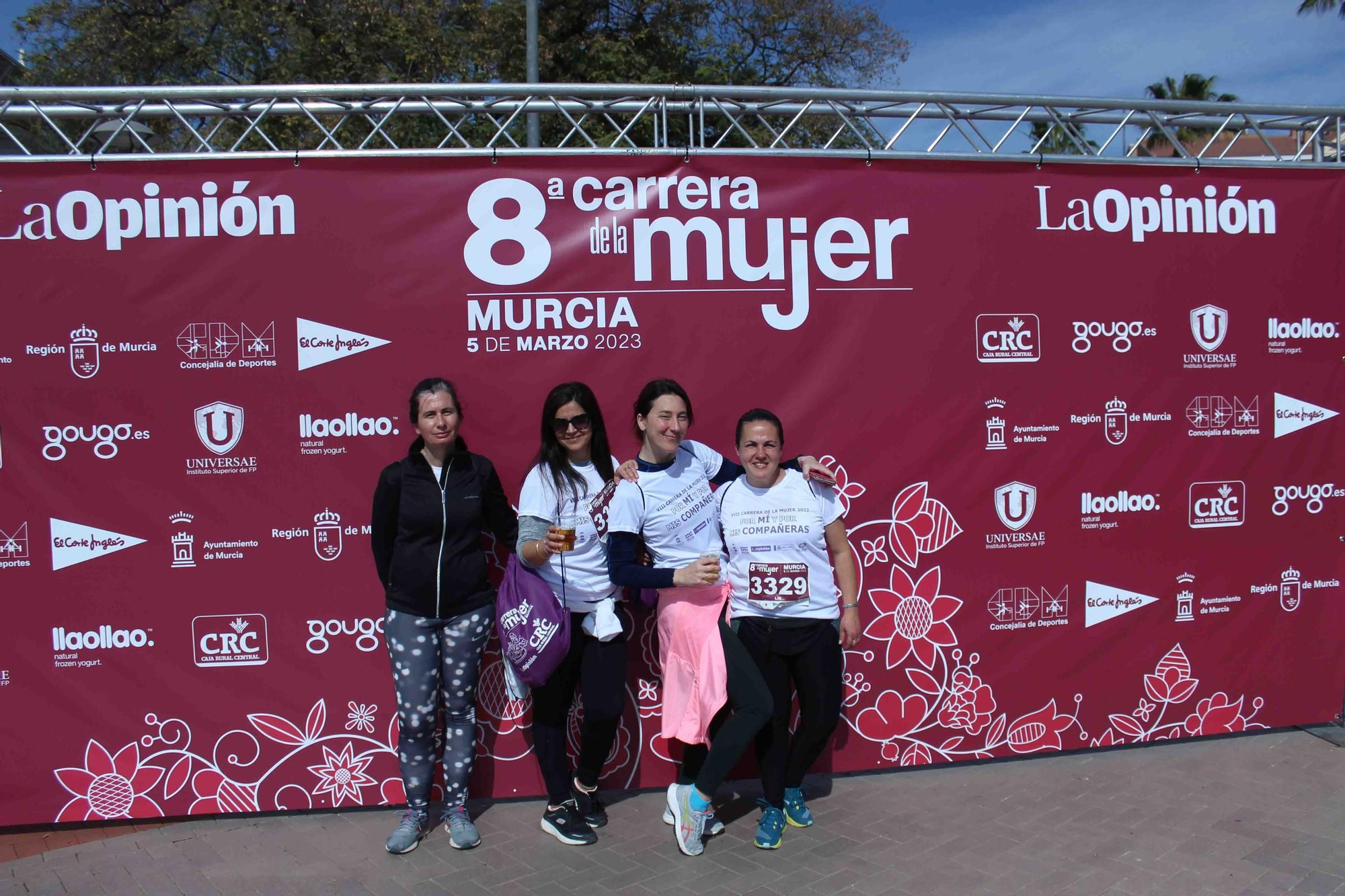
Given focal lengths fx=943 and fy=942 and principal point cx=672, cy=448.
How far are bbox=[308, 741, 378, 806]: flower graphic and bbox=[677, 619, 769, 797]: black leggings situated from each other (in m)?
1.57

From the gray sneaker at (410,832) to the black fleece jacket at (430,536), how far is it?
0.85 m

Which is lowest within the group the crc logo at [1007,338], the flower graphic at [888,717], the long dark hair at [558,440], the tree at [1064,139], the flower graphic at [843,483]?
the flower graphic at [888,717]

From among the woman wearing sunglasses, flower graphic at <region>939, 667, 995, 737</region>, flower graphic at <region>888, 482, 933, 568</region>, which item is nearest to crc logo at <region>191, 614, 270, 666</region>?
the woman wearing sunglasses

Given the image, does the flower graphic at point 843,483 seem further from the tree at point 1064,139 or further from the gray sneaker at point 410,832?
the gray sneaker at point 410,832

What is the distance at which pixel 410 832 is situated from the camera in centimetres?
378

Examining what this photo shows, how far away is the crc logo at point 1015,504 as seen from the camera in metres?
4.47

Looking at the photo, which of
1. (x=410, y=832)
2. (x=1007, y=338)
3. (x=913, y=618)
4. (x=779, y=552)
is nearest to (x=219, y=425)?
(x=410, y=832)

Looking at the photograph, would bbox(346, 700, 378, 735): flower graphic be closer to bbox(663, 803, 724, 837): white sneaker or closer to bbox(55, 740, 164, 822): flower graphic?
bbox(55, 740, 164, 822): flower graphic

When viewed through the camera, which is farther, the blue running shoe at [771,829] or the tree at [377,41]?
the tree at [377,41]

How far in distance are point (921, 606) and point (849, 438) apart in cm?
87

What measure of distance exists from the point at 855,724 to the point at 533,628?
1704mm

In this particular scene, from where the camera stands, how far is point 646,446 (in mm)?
3824

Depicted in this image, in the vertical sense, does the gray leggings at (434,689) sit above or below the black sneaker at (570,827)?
above

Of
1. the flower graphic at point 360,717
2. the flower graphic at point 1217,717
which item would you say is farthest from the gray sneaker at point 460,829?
the flower graphic at point 1217,717
